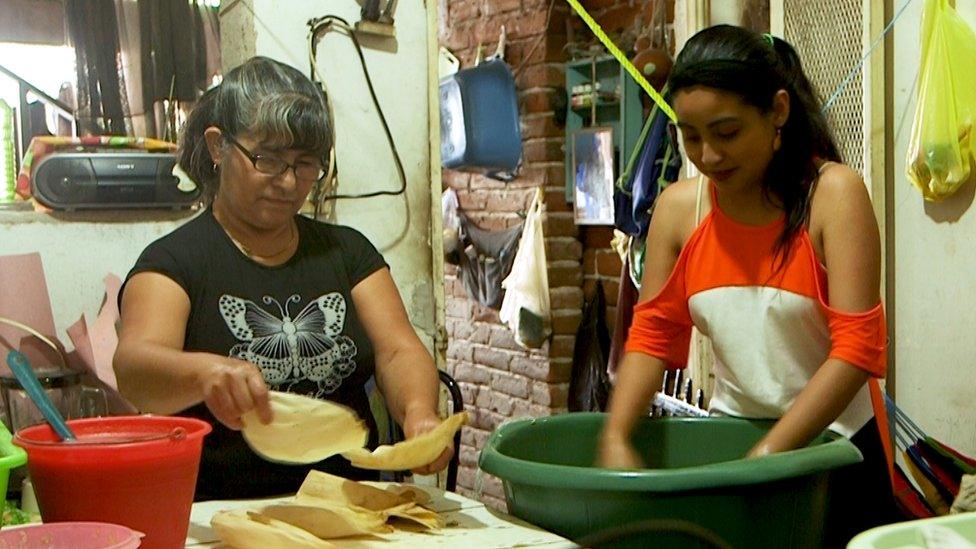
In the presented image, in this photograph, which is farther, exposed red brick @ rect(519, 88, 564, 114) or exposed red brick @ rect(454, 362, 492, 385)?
exposed red brick @ rect(454, 362, 492, 385)

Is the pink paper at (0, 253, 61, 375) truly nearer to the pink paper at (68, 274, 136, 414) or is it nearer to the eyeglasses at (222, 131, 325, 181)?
the pink paper at (68, 274, 136, 414)

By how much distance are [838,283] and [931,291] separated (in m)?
1.03

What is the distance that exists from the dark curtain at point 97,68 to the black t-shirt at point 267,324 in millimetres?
772

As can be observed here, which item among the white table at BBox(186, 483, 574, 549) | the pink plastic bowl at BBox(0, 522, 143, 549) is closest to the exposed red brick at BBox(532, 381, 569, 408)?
the white table at BBox(186, 483, 574, 549)

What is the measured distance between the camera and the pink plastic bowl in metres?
0.90

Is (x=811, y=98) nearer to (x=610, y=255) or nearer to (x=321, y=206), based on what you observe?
(x=321, y=206)

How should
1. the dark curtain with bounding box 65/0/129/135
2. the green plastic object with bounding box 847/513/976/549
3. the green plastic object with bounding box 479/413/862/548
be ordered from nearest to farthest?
the green plastic object with bounding box 847/513/976/549 → the green plastic object with bounding box 479/413/862/548 → the dark curtain with bounding box 65/0/129/135

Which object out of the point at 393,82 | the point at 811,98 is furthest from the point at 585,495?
the point at 393,82

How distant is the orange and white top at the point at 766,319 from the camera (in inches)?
55.9

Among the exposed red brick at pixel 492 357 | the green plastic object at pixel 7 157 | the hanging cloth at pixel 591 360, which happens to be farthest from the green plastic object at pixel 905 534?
the exposed red brick at pixel 492 357

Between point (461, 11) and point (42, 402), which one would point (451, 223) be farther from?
point (42, 402)

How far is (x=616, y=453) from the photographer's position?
4.58 ft

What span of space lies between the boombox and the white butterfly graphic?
664 mm

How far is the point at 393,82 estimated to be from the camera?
97.2 inches
